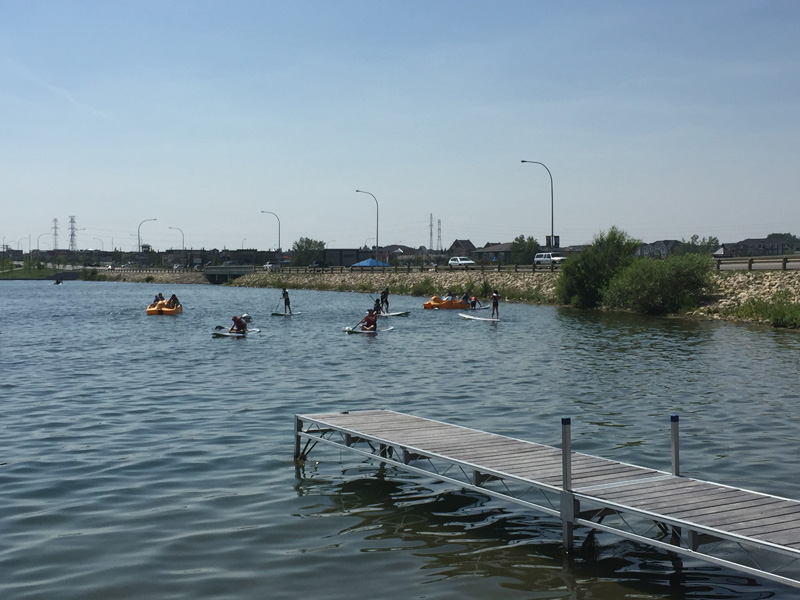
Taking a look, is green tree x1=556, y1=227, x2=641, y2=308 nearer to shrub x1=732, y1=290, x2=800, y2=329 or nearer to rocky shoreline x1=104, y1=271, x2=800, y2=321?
rocky shoreline x1=104, y1=271, x2=800, y2=321

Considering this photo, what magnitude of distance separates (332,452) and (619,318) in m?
36.9

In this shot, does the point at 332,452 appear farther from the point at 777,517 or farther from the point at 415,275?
the point at 415,275

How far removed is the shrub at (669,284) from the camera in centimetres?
5069

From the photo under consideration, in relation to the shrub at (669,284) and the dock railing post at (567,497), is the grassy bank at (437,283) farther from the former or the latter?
the dock railing post at (567,497)

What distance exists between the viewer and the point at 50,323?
167 feet

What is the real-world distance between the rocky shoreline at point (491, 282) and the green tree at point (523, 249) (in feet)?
164

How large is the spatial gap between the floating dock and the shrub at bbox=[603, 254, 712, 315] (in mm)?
40930

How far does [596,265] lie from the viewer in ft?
191

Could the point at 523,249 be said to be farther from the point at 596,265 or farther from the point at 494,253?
the point at 596,265

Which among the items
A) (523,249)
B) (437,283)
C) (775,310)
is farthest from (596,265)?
(523,249)

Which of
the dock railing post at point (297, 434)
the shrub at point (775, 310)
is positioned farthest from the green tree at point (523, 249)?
the dock railing post at point (297, 434)

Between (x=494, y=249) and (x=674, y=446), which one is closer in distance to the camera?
(x=674, y=446)

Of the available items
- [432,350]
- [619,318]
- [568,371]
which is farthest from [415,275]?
[568,371]

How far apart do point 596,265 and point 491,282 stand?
2008cm
